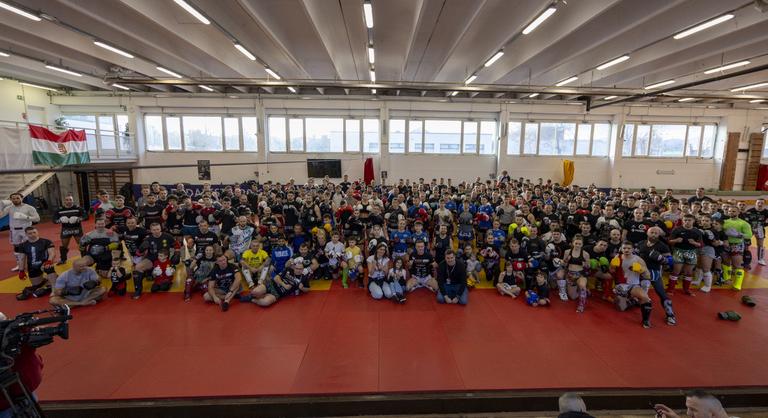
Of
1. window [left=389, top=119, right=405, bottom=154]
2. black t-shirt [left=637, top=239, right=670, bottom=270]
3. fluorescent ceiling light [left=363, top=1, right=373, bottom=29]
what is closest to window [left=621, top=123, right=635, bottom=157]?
window [left=389, top=119, right=405, bottom=154]

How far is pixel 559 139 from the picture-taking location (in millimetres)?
18953

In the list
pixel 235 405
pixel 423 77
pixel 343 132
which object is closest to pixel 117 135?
pixel 343 132

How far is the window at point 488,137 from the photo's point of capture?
1872 centimetres

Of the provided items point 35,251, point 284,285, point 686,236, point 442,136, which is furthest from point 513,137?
point 35,251

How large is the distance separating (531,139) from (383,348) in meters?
17.8

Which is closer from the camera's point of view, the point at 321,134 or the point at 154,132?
the point at 154,132

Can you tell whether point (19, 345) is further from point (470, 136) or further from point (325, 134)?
point (470, 136)

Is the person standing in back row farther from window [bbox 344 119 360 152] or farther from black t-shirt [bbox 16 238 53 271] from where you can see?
window [bbox 344 119 360 152]

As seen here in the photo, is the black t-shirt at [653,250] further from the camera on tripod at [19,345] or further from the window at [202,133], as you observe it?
the window at [202,133]

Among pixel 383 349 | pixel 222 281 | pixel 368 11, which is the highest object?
pixel 368 11

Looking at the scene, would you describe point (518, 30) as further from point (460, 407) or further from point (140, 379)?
point (140, 379)

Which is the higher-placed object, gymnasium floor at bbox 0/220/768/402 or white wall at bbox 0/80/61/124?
white wall at bbox 0/80/61/124

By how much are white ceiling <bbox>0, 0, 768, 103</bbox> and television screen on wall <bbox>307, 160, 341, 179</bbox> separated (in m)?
4.92

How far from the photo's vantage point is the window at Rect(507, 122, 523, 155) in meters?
18.6
